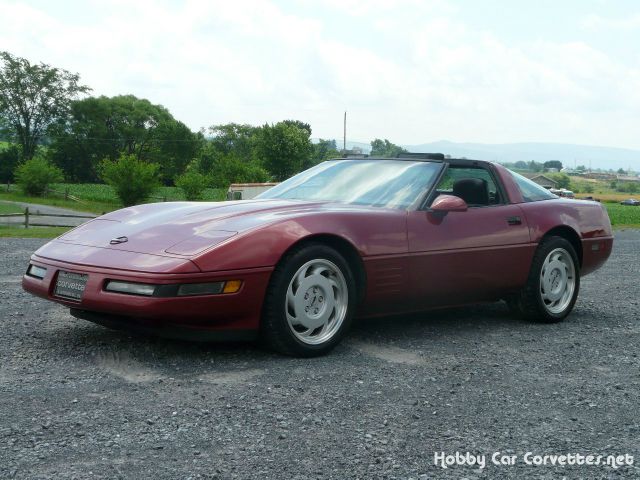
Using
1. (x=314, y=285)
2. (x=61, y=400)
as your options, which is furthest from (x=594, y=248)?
(x=61, y=400)

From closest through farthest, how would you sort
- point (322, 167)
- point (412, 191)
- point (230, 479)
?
point (230, 479) < point (412, 191) < point (322, 167)

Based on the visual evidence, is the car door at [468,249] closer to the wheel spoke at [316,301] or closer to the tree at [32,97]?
the wheel spoke at [316,301]

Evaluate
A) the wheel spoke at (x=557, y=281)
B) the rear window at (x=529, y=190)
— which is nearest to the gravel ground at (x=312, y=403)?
the wheel spoke at (x=557, y=281)

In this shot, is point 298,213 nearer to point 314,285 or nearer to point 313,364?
point 314,285

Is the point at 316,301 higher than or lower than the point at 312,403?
higher

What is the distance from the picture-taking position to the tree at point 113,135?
3497 inches

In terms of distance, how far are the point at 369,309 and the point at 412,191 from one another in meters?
0.97

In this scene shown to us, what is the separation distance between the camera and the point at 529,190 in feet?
21.1

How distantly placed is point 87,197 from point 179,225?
252 ft

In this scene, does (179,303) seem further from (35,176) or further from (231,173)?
(231,173)

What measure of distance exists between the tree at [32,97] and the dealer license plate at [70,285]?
8585 centimetres

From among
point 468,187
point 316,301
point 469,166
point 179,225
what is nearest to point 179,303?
point 179,225

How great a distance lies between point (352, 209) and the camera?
16.7 feet

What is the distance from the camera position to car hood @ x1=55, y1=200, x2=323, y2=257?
175 inches
